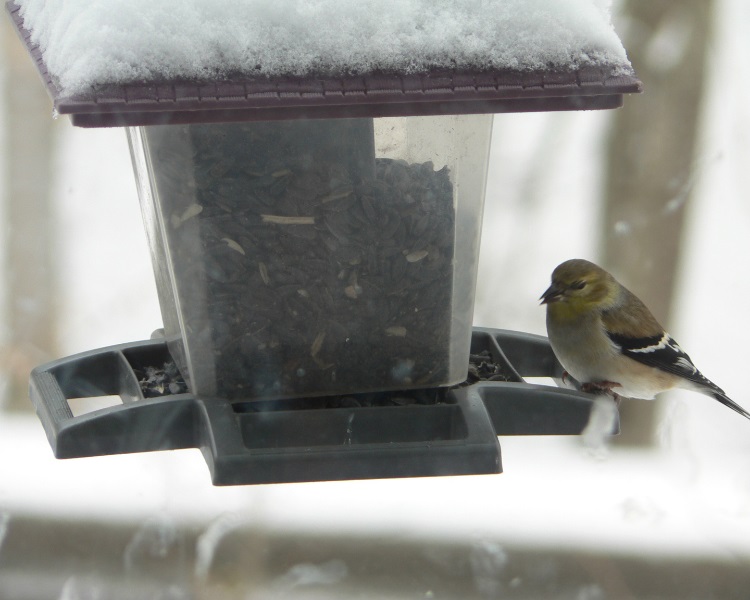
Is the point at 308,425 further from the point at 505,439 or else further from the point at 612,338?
the point at 505,439

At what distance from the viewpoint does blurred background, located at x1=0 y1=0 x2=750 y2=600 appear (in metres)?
4.23

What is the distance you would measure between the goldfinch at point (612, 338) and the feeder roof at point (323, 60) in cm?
117

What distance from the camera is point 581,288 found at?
2896 millimetres

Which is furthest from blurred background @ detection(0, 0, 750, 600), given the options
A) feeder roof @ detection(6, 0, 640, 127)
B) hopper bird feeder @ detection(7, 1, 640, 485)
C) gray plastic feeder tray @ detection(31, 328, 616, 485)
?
feeder roof @ detection(6, 0, 640, 127)

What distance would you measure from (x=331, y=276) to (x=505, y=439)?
7.62 feet

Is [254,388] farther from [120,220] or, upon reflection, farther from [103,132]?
[103,132]

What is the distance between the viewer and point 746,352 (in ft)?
15.6

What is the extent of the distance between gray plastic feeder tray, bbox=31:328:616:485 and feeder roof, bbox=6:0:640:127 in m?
0.59

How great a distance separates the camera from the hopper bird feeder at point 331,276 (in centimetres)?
158

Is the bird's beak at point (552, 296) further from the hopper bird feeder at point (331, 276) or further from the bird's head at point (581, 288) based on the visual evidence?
the hopper bird feeder at point (331, 276)

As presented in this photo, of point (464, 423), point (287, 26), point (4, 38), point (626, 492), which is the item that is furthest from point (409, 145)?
point (4, 38)

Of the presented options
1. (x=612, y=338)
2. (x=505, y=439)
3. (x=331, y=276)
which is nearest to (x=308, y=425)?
(x=331, y=276)

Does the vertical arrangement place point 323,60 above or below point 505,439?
above

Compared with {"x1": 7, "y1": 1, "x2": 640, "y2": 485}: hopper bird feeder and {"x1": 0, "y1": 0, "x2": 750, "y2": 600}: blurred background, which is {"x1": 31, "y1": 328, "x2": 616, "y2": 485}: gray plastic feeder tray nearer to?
{"x1": 7, "y1": 1, "x2": 640, "y2": 485}: hopper bird feeder
